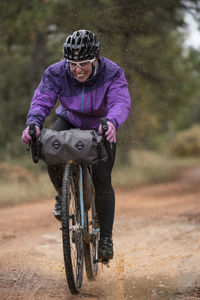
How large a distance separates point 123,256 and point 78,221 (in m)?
1.75

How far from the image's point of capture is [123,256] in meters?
5.70

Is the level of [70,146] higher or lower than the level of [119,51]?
higher

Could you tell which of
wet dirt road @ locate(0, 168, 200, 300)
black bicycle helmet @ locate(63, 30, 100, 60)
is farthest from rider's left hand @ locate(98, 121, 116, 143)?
wet dirt road @ locate(0, 168, 200, 300)

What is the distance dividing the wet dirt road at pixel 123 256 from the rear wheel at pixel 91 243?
134 mm

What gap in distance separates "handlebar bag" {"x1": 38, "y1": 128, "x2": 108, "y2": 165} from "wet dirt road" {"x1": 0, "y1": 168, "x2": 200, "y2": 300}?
123 cm

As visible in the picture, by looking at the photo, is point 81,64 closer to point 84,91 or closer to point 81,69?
point 81,69

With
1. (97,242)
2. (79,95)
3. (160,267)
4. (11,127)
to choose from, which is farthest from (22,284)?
(11,127)

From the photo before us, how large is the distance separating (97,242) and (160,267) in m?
0.84

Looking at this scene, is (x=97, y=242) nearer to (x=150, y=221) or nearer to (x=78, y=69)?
(x=78, y=69)

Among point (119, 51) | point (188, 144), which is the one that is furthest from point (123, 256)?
point (188, 144)

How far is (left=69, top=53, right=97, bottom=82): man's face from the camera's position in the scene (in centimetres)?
397

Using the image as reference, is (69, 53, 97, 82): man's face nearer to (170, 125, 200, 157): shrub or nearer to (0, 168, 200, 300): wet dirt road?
(0, 168, 200, 300): wet dirt road

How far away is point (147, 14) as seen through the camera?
10.1 meters

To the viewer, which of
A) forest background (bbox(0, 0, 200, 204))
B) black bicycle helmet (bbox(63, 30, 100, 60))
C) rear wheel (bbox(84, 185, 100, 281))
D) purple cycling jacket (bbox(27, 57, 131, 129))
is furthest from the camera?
forest background (bbox(0, 0, 200, 204))
